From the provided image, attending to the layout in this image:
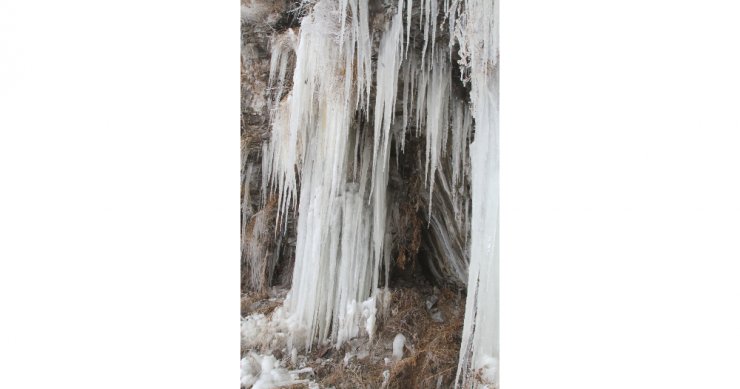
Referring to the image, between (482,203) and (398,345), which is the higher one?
Result: (482,203)

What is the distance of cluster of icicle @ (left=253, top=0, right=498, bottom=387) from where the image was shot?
239 centimetres

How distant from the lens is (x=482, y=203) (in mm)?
2389

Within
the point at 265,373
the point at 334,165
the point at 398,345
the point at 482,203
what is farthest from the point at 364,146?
the point at 265,373

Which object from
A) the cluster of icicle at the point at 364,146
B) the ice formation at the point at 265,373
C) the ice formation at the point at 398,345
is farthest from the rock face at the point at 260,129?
the ice formation at the point at 398,345

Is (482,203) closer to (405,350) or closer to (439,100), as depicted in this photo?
(439,100)

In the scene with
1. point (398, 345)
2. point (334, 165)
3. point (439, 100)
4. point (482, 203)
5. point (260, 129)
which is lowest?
point (398, 345)

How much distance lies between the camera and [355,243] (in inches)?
97.3

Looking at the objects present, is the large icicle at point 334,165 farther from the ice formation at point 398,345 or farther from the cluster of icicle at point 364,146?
the ice formation at point 398,345

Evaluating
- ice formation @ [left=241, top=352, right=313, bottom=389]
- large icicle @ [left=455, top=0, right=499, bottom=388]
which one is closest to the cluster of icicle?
large icicle @ [left=455, top=0, right=499, bottom=388]

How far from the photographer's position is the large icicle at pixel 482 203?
2.36 m

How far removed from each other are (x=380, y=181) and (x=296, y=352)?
2.34ft

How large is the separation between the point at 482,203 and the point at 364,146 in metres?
0.48
